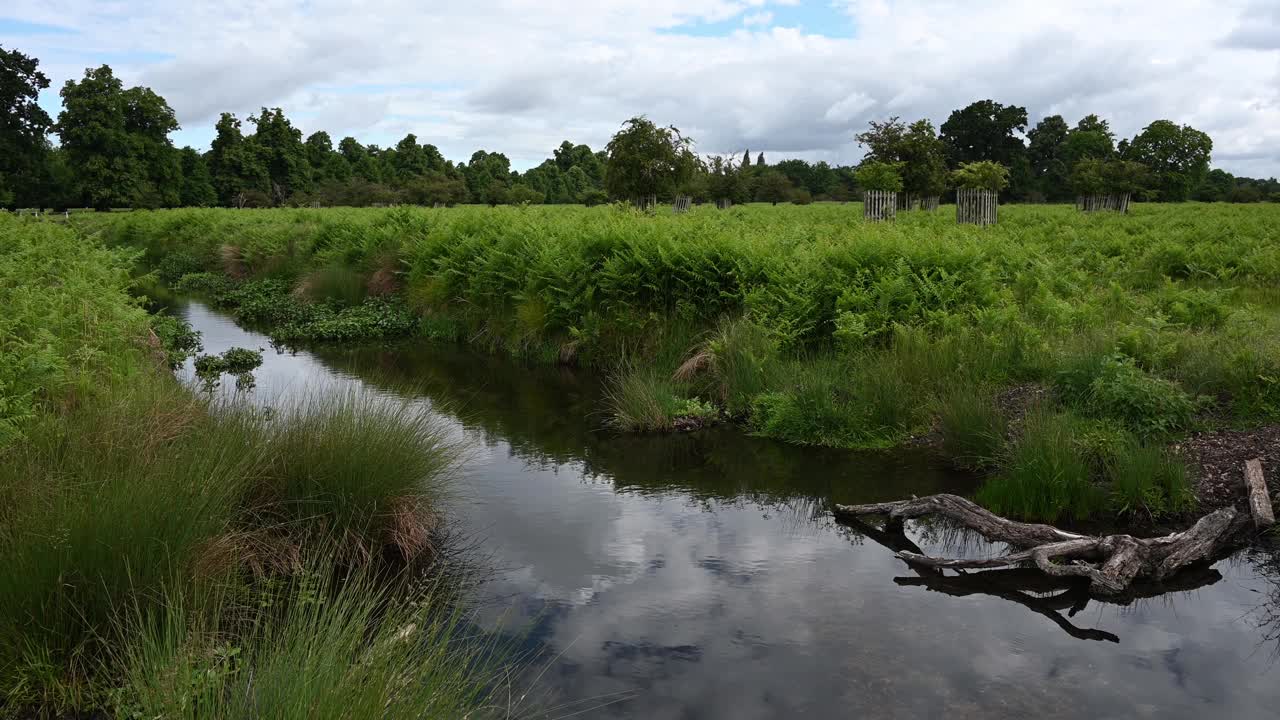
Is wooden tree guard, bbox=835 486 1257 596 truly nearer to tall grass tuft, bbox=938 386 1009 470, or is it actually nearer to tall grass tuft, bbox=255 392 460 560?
tall grass tuft, bbox=938 386 1009 470

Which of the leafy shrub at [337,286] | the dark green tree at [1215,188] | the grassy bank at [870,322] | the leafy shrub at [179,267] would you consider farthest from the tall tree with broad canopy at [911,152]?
the dark green tree at [1215,188]

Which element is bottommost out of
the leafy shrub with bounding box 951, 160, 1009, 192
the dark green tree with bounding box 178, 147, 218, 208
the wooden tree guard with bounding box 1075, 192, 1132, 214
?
the wooden tree guard with bounding box 1075, 192, 1132, 214

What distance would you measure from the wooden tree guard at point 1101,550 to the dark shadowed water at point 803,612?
0.17 m

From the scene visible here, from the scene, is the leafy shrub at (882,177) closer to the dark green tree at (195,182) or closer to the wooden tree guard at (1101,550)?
the wooden tree guard at (1101,550)

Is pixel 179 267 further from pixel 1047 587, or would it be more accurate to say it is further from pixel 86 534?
pixel 1047 587

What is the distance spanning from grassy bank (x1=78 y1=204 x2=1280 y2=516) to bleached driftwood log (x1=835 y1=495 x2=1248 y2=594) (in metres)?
0.59

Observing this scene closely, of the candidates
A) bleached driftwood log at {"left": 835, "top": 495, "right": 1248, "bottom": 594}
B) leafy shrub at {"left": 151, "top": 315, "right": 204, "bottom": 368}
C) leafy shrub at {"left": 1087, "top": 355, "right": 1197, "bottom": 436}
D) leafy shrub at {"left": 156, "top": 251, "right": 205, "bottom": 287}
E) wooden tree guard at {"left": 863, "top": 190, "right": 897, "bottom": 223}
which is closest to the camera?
bleached driftwood log at {"left": 835, "top": 495, "right": 1248, "bottom": 594}

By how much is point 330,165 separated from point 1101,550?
68949 millimetres

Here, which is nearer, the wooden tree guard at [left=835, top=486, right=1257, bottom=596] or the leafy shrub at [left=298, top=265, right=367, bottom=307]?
the wooden tree guard at [left=835, top=486, right=1257, bottom=596]

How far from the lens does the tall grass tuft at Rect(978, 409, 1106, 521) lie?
7.53 metres

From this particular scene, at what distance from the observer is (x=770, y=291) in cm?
1245

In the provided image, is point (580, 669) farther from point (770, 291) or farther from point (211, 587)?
point (770, 291)

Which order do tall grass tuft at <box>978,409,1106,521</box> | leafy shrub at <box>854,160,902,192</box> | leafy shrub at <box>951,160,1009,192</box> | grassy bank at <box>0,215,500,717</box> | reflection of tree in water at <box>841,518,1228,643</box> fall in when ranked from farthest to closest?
leafy shrub at <box>854,160,902,192</box>
leafy shrub at <box>951,160,1009,192</box>
tall grass tuft at <box>978,409,1106,521</box>
reflection of tree in water at <box>841,518,1228,643</box>
grassy bank at <box>0,215,500,717</box>

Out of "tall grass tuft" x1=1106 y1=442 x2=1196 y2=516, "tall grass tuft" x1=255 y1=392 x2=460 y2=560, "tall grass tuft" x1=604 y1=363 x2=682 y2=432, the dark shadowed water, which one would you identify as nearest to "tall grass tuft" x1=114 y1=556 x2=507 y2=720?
the dark shadowed water
